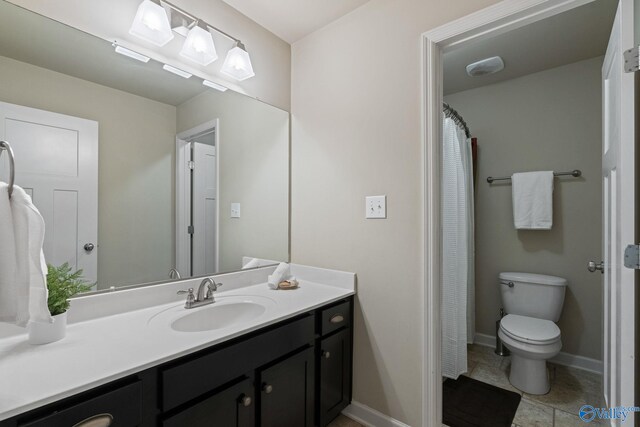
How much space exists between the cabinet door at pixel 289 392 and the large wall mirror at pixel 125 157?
675 mm

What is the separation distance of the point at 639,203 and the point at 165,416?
175 cm

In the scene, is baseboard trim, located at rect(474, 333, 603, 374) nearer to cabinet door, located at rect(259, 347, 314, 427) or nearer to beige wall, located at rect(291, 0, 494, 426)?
beige wall, located at rect(291, 0, 494, 426)

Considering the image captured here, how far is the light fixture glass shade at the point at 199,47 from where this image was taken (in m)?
1.48

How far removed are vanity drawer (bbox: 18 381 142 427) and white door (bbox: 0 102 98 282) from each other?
626 mm

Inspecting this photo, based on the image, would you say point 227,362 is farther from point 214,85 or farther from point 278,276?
point 214,85

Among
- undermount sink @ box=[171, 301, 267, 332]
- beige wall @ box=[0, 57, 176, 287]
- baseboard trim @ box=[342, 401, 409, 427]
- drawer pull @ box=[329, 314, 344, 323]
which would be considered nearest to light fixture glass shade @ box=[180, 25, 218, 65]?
beige wall @ box=[0, 57, 176, 287]

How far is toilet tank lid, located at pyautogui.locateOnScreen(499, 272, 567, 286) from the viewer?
221 cm

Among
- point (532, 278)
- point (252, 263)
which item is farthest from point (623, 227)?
point (252, 263)

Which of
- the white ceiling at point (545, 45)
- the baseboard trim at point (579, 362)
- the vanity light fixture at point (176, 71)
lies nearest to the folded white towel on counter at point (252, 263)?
the vanity light fixture at point (176, 71)

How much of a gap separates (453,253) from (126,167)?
201cm

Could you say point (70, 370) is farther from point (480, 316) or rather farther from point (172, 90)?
point (480, 316)

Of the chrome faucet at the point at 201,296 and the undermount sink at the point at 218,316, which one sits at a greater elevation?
the chrome faucet at the point at 201,296

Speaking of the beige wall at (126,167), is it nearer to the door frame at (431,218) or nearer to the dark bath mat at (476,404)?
the door frame at (431,218)

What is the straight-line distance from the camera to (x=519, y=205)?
241 centimetres
